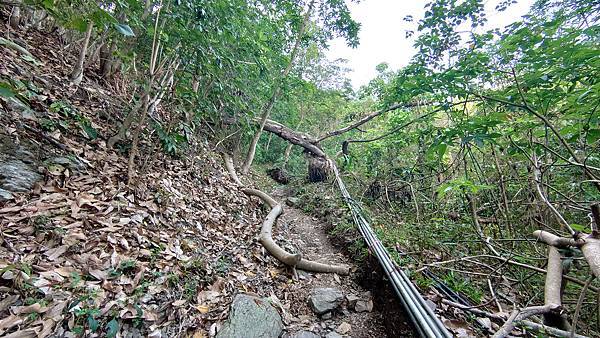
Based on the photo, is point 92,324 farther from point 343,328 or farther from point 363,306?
point 363,306

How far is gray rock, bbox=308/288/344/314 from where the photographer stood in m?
2.75

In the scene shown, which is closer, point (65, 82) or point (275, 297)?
point (275, 297)

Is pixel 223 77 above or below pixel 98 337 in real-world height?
above

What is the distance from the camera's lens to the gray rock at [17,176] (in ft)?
7.20

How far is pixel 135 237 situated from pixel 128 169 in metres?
1.02

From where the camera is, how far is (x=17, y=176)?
2.28m

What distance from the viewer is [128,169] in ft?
10.3

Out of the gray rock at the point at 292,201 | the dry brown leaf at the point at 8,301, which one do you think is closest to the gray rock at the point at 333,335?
the dry brown leaf at the point at 8,301

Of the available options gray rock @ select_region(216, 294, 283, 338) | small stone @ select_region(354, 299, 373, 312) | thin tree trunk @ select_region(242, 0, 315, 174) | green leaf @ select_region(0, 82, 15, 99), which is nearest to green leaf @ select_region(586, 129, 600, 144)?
small stone @ select_region(354, 299, 373, 312)

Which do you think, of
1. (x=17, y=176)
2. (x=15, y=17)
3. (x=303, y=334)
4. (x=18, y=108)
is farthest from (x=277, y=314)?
(x=15, y=17)

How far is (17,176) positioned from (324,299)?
3.15m

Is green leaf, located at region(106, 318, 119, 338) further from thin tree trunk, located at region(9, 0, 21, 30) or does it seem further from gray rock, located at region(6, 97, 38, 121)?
thin tree trunk, located at region(9, 0, 21, 30)

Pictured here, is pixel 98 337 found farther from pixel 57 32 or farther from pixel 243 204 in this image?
pixel 57 32

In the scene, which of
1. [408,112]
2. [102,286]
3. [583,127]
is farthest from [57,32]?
[408,112]
